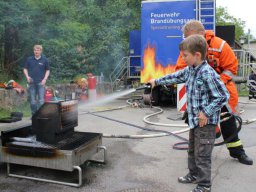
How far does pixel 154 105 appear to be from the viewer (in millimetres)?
11734

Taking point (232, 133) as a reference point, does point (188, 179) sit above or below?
below

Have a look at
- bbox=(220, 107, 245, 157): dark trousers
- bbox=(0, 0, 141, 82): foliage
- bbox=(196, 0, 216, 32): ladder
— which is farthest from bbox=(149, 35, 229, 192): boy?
bbox=(0, 0, 141, 82): foliage

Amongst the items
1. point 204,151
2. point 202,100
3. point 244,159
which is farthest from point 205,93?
point 244,159

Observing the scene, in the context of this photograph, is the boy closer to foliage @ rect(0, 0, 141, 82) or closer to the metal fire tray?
the metal fire tray

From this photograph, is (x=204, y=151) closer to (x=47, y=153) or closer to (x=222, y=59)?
(x=222, y=59)

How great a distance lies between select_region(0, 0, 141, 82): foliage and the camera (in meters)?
10.9

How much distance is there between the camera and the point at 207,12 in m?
10.5

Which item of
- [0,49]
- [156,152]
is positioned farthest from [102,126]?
[0,49]

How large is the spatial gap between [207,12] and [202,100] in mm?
7392

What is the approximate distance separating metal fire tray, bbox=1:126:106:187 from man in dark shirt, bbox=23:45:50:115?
4.14m

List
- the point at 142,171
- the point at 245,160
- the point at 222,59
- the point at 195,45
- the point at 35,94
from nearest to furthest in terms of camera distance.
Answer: the point at 195,45, the point at 142,171, the point at 222,59, the point at 245,160, the point at 35,94

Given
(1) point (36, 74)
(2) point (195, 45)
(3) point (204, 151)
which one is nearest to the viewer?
(2) point (195, 45)

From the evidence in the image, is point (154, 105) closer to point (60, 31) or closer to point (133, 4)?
point (60, 31)

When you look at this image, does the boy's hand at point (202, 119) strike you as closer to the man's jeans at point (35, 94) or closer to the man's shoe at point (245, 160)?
the man's shoe at point (245, 160)
